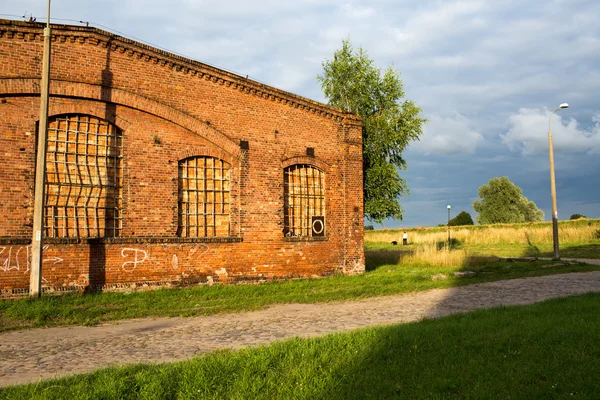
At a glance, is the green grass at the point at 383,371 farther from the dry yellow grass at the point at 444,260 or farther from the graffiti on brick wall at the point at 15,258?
the dry yellow grass at the point at 444,260

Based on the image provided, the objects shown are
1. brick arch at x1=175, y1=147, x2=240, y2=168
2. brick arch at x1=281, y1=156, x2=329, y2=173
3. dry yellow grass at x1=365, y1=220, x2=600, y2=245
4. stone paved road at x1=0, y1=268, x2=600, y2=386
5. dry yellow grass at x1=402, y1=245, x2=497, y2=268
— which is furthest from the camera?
dry yellow grass at x1=365, y1=220, x2=600, y2=245

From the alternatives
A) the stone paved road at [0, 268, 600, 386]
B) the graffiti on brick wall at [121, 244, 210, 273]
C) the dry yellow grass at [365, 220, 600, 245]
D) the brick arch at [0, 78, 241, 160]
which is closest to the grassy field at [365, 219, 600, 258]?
the dry yellow grass at [365, 220, 600, 245]

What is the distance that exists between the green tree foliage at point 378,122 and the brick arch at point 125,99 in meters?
8.74

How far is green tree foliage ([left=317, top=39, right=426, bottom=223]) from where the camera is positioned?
869 inches

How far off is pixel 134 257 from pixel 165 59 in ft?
19.6

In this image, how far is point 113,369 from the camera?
5.53m

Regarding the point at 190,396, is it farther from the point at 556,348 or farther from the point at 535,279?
the point at 535,279

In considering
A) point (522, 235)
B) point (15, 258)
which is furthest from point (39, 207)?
point (522, 235)

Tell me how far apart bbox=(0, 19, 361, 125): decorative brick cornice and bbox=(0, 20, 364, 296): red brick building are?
0.11ft

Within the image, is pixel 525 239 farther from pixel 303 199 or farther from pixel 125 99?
pixel 125 99

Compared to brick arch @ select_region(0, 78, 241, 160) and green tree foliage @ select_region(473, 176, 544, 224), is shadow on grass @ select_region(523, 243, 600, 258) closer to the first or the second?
brick arch @ select_region(0, 78, 241, 160)

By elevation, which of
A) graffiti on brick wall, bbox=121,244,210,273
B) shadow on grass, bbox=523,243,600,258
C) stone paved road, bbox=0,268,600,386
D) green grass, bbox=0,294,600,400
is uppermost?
graffiti on brick wall, bbox=121,244,210,273

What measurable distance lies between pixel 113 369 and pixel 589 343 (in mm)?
6012

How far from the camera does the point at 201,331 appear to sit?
8547 mm
